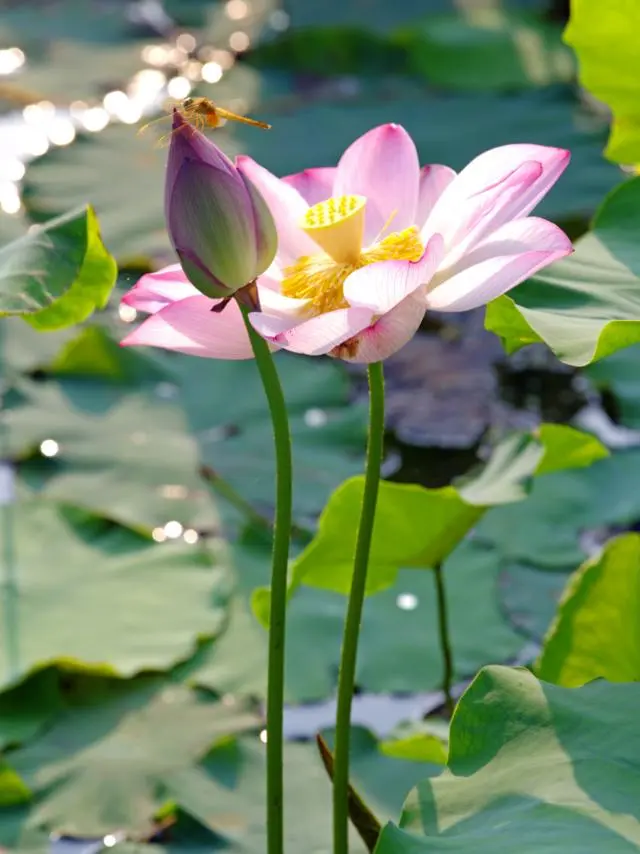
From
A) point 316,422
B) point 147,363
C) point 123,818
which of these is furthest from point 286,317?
point 147,363

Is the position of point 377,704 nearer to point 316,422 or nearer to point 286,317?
point 316,422

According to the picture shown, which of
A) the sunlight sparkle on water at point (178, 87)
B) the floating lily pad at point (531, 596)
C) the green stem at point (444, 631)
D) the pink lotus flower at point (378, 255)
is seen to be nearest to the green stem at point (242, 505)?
the floating lily pad at point (531, 596)

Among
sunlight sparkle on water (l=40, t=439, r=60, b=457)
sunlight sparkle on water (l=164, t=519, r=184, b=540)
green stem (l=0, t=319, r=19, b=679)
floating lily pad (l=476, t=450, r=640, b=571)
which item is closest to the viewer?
green stem (l=0, t=319, r=19, b=679)

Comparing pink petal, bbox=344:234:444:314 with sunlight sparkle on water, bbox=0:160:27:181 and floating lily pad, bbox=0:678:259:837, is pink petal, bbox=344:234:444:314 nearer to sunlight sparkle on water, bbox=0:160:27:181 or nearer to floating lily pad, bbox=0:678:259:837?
floating lily pad, bbox=0:678:259:837

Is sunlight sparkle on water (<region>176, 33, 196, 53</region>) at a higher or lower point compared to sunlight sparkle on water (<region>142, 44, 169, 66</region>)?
higher

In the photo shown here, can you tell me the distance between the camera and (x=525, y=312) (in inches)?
30.1

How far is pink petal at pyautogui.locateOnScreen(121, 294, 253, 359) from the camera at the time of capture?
73 centimetres

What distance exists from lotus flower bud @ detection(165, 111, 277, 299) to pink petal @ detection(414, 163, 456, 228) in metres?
0.23

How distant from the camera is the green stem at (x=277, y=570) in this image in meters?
0.69

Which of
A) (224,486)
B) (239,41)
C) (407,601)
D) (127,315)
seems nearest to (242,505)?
(224,486)

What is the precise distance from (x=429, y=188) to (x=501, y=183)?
0.48 ft

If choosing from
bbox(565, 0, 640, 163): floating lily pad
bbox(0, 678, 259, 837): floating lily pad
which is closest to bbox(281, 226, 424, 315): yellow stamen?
bbox(565, 0, 640, 163): floating lily pad

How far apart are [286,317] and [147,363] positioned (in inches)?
43.5

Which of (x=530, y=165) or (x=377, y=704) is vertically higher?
(x=530, y=165)
